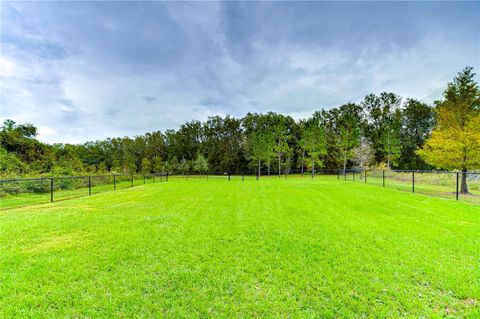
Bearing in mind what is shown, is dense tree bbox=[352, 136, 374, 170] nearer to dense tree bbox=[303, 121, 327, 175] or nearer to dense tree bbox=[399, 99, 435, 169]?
dense tree bbox=[303, 121, 327, 175]

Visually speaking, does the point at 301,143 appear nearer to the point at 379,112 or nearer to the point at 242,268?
the point at 379,112

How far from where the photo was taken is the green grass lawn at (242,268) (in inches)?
95.5

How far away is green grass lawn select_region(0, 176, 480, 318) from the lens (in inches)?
95.5

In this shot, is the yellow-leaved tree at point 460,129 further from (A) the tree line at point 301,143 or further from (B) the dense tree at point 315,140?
(B) the dense tree at point 315,140

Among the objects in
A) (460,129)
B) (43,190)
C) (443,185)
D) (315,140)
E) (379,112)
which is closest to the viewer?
(43,190)

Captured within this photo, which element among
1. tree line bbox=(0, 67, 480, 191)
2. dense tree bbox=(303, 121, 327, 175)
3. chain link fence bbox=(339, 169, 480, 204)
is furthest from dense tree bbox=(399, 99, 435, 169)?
chain link fence bbox=(339, 169, 480, 204)

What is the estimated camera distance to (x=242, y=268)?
3330mm

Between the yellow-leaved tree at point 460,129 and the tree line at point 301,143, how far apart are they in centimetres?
5

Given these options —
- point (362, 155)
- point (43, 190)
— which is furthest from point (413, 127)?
point (43, 190)

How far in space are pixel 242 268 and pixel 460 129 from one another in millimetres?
19573

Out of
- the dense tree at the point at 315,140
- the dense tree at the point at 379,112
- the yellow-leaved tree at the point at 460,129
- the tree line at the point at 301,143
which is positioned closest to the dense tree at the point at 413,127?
the tree line at the point at 301,143

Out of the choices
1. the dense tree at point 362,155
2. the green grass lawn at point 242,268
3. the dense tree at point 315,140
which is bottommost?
the green grass lawn at point 242,268

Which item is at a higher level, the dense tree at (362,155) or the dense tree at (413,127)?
the dense tree at (413,127)

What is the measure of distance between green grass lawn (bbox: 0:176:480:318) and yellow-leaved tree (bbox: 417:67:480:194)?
37.4ft
